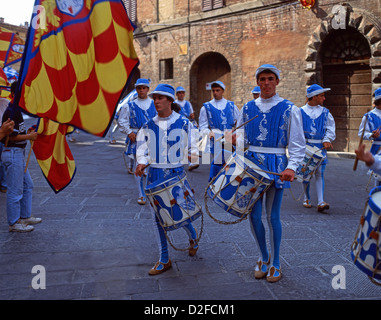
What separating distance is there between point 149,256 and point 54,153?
1.44 meters

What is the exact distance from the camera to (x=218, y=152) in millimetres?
7672

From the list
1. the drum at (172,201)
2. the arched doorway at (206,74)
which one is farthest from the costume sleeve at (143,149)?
the arched doorway at (206,74)

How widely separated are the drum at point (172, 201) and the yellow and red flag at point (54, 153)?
100 centimetres

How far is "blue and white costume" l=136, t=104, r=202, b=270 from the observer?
12.1 ft

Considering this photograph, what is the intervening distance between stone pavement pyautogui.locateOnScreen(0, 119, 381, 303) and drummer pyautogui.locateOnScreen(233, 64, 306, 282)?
251mm

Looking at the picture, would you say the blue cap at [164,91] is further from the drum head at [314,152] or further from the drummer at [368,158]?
the drum head at [314,152]

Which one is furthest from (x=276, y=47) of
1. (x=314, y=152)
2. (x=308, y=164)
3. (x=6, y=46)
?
(x=6, y=46)

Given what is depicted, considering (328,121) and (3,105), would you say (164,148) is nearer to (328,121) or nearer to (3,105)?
(3,105)

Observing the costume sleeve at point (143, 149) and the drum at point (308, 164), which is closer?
the costume sleeve at point (143, 149)

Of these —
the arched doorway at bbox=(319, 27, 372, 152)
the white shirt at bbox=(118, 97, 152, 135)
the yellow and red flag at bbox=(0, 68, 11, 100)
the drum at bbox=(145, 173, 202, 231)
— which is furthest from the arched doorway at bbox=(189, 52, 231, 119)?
the drum at bbox=(145, 173, 202, 231)

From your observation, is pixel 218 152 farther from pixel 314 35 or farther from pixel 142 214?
pixel 314 35

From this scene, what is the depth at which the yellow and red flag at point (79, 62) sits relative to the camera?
283cm

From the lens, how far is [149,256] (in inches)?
160
